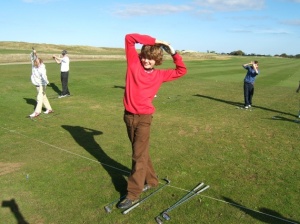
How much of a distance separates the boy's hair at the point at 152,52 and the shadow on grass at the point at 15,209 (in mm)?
3297

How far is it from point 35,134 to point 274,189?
23.6ft

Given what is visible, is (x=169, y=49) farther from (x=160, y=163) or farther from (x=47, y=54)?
(x=47, y=54)

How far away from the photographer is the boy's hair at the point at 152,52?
16.0 feet

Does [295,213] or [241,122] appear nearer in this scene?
[295,213]

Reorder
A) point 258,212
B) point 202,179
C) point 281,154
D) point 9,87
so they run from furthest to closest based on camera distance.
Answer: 1. point 9,87
2. point 281,154
3. point 202,179
4. point 258,212

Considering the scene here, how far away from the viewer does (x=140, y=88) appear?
16.7ft

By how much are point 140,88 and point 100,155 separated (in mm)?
3404

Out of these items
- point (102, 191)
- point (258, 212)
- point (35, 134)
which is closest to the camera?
point (258, 212)

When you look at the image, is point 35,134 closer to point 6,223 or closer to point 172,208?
point 6,223

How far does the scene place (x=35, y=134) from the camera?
32.0 feet

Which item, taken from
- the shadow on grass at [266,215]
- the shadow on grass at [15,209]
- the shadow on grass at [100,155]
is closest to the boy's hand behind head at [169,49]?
the shadow on grass at [100,155]

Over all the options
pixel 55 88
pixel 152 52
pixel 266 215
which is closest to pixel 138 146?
pixel 152 52

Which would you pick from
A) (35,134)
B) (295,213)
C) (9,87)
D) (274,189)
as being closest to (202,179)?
(274,189)

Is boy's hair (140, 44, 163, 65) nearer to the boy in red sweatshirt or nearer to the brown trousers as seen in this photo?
the boy in red sweatshirt
